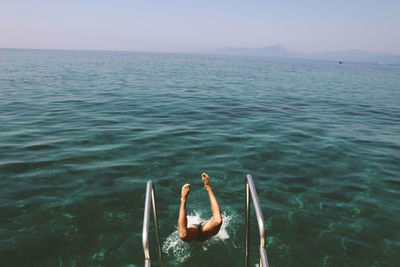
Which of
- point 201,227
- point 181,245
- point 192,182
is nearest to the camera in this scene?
point 201,227

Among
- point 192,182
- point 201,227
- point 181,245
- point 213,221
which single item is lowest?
point 181,245

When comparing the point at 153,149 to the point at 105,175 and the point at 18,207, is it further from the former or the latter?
the point at 18,207

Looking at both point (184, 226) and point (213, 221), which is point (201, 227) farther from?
point (184, 226)

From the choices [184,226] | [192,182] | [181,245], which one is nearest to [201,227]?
[184,226]

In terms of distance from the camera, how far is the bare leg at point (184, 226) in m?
4.95

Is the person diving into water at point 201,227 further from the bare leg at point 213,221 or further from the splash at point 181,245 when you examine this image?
the splash at point 181,245

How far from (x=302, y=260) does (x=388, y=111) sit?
20.8 meters

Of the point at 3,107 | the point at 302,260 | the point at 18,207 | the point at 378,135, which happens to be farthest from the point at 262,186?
the point at 3,107

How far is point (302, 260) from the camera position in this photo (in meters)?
5.83

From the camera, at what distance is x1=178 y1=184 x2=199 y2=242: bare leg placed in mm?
4945

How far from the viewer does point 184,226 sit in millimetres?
5039

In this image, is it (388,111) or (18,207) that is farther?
(388,111)

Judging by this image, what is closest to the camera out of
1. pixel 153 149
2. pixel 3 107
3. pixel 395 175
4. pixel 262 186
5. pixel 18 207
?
pixel 18 207

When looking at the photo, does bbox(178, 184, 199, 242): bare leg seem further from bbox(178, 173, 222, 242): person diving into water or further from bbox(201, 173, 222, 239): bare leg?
bbox(201, 173, 222, 239): bare leg
